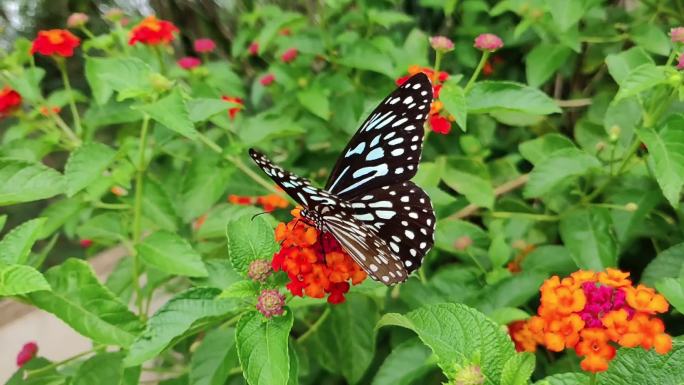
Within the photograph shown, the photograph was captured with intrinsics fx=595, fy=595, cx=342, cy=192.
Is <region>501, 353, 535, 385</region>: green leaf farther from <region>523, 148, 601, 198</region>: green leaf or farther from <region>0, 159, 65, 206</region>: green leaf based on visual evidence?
<region>0, 159, 65, 206</region>: green leaf

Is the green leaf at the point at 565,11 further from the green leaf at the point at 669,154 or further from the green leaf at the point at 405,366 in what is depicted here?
the green leaf at the point at 405,366

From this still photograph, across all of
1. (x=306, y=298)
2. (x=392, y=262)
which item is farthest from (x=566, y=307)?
(x=306, y=298)

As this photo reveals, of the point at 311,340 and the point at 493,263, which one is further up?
the point at 493,263

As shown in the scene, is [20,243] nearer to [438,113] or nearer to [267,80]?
[438,113]

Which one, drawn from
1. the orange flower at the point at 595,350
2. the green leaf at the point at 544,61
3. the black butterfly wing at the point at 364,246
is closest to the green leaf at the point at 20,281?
the black butterfly wing at the point at 364,246

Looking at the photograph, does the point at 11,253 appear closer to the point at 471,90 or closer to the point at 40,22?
the point at 471,90

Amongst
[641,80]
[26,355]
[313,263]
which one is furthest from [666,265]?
[26,355]
